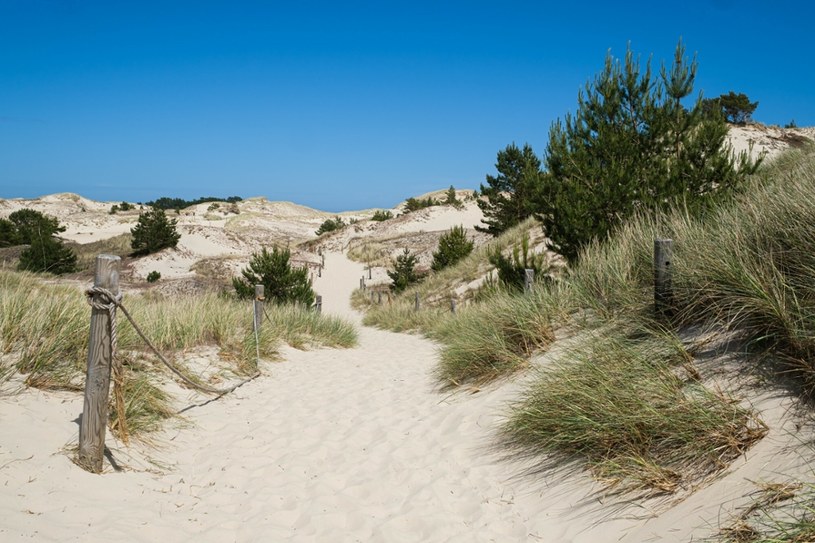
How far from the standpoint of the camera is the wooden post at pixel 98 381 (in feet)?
11.2

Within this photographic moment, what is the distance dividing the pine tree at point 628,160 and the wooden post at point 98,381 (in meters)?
8.29

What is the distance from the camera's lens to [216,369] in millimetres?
6945

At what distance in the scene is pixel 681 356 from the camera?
3.60m

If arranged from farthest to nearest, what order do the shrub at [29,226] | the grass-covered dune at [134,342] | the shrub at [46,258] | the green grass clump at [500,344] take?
the shrub at [29,226], the shrub at [46,258], the green grass clump at [500,344], the grass-covered dune at [134,342]

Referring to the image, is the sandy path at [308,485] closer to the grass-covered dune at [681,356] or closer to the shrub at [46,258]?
the grass-covered dune at [681,356]

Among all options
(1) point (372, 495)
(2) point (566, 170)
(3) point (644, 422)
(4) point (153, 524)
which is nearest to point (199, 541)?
(4) point (153, 524)

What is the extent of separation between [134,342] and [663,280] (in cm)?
594

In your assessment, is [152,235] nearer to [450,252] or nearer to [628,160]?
[450,252]

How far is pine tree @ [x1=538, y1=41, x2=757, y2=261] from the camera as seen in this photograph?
1016 cm

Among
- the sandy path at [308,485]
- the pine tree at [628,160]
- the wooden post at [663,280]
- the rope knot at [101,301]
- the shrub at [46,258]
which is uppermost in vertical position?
the pine tree at [628,160]

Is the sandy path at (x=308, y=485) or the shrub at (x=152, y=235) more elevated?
the shrub at (x=152, y=235)

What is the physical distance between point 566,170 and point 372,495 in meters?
9.26

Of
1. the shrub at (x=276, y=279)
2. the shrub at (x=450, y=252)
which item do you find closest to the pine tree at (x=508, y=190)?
the shrub at (x=450, y=252)

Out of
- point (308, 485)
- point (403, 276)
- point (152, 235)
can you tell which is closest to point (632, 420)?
point (308, 485)
